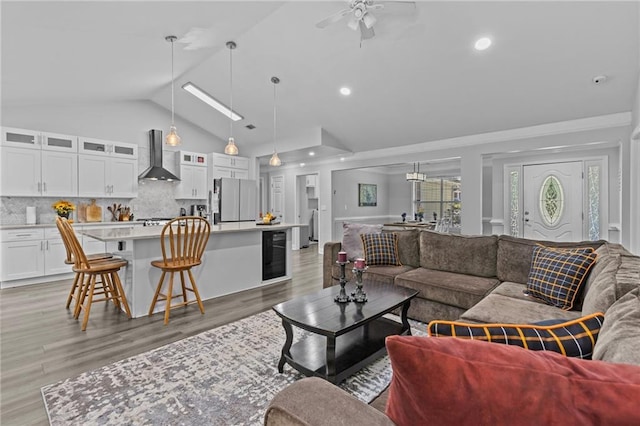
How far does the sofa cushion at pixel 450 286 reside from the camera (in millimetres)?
2801

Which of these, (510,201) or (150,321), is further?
(510,201)

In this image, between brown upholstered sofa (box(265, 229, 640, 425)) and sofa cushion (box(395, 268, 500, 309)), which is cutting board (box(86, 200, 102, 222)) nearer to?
brown upholstered sofa (box(265, 229, 640, 425))

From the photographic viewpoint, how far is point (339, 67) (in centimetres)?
426

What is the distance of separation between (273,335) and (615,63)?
4525mm

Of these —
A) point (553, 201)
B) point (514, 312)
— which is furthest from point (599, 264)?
point (553, 201)

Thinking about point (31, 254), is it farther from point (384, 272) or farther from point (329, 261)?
point (384, 272)

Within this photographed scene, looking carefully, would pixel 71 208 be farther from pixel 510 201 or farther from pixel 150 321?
pixel 510 201

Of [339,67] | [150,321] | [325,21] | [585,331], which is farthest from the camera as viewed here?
[339,67]

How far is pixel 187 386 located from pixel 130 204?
17.4ft

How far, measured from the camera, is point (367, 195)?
31.1 feet

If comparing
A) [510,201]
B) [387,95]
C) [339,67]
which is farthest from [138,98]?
[510,201]

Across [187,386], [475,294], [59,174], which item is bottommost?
[187,386]

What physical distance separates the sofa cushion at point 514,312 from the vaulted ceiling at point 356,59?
2684mm

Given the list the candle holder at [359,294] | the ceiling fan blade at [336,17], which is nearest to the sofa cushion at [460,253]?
the candle holder at [359,294]
